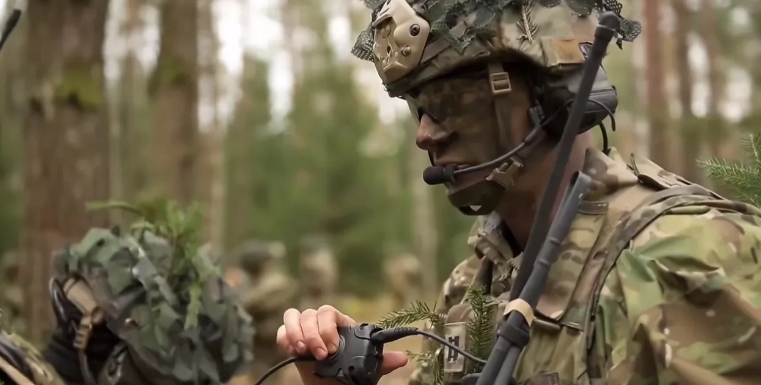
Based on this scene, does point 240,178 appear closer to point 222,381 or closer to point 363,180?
point 363,180

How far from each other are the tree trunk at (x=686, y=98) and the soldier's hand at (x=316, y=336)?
32.7 ft

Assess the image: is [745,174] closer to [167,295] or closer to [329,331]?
[329,331]

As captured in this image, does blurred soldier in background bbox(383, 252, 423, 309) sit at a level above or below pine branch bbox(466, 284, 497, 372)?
below

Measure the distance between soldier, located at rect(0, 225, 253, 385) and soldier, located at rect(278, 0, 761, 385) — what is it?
58.8 inches

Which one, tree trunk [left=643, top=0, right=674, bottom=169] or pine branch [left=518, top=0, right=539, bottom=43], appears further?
Result: tree trunk [left=643, top=0, right=674, bottom=169]

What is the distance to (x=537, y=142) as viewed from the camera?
2.25 metres

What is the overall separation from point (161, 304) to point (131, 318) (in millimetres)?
143

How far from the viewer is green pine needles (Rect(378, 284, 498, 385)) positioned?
211 cm

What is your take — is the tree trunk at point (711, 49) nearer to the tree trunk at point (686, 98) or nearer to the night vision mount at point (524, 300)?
the tree trunk at point (686, 98)

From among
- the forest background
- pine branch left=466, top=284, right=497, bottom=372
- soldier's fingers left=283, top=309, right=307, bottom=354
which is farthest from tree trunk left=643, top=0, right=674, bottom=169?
soldier's fingers left=283, top=309, right=307, bottom=354

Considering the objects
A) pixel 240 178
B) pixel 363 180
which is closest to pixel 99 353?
pixel 363 180

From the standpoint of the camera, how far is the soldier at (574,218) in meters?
1.85

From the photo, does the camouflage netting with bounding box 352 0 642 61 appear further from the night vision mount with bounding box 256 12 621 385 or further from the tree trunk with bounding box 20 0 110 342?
the tree trunk with bounding box 20 0 110 342

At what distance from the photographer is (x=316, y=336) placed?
2.11m
